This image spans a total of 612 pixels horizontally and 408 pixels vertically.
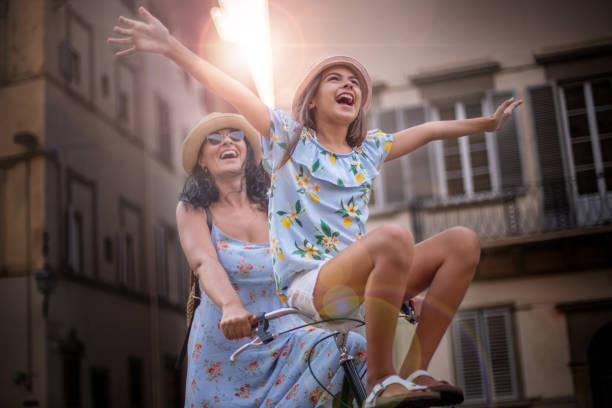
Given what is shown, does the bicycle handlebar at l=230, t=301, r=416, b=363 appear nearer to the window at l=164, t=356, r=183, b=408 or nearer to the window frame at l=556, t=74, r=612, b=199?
the window frame at l=556, t=74, r=612, b=199

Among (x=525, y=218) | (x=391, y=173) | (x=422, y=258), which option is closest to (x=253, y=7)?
(x=391, y=173)

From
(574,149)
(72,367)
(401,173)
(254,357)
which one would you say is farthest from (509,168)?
(254,357)

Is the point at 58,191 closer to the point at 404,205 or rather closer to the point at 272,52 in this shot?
the point at 272,52

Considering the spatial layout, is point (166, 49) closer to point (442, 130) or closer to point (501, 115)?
point (442, 130)

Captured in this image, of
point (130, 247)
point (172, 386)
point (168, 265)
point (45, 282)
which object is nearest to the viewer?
point (45, 282)

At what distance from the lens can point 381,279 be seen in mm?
2102

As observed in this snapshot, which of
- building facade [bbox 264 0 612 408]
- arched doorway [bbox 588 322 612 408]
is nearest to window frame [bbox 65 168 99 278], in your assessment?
building facade [bbox 264 0 612 408]

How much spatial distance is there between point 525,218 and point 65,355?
21.9ft

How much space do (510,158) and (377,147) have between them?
Result: 8.56 m

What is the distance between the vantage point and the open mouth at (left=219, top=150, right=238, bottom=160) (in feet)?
11.5

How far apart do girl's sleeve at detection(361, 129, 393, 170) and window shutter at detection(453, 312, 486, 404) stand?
26.0 feet

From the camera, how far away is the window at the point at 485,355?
1016 centimetres

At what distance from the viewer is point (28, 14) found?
12984 millimetres

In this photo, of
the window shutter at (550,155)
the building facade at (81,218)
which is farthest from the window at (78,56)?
the window shutter at (550,155)
